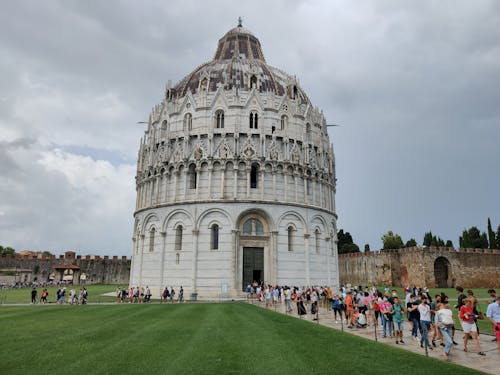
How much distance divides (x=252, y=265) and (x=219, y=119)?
1710 cm

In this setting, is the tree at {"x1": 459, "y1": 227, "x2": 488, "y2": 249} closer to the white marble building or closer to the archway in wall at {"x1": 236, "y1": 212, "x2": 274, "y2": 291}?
the white marble building

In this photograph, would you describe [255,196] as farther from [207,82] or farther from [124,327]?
[124,327]

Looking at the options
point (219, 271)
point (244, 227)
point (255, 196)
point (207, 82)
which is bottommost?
point (219, 271)

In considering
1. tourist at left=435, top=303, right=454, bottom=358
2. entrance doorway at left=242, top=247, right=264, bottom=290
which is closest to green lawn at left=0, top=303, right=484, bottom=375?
tourist at left=435, top=303, right=454, bottom=358

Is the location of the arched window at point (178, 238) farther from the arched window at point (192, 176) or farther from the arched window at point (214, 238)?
the arched window at point (192, 176)

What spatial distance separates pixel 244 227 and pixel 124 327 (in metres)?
23.3

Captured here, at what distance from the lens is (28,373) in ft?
33.6

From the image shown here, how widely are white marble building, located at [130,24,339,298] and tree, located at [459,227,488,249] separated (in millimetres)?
53219

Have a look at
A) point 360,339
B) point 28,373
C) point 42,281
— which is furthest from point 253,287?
point 42,281

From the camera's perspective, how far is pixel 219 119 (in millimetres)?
43156

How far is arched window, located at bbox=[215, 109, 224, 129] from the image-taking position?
141 feet

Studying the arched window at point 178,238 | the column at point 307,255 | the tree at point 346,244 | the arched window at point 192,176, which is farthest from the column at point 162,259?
the tree at point 346,244

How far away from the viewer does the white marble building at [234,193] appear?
129ft

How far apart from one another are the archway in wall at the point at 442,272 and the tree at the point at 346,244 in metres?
30.4
